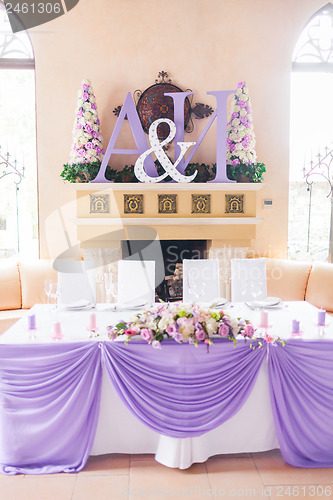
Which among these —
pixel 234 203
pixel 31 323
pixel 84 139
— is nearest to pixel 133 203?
pixel 84 139

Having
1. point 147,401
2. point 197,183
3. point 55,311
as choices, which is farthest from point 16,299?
point 147,401

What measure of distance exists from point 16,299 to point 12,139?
196 centimetres

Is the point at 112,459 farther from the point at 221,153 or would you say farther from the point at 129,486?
the point at 221,153

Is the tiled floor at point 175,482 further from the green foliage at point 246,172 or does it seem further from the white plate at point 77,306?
the green foliage at point 246,172

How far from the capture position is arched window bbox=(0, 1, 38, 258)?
4949mm

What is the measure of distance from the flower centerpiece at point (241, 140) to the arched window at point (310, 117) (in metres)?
0.81

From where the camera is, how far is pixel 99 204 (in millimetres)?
4641

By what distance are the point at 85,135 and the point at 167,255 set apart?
175 cm

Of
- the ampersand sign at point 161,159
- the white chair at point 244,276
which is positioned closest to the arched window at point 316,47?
the ampersand sign at point 161,159

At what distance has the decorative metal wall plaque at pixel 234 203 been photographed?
4699 mm

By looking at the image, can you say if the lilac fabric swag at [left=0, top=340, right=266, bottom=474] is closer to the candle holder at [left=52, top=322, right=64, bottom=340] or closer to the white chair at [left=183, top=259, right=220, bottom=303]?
the candle holder at [left=52, top=322, right=64, bottom=340]

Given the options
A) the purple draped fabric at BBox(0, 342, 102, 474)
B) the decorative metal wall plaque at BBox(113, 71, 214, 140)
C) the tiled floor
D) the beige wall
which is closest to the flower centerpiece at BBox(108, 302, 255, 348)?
the purple draped fabric at BBox(0, 342, 102, 474)

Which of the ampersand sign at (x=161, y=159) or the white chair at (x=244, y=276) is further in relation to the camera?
the ampersand sign at (x=161, y=159)

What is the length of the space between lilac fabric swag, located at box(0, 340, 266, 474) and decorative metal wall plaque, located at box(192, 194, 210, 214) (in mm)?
2471
